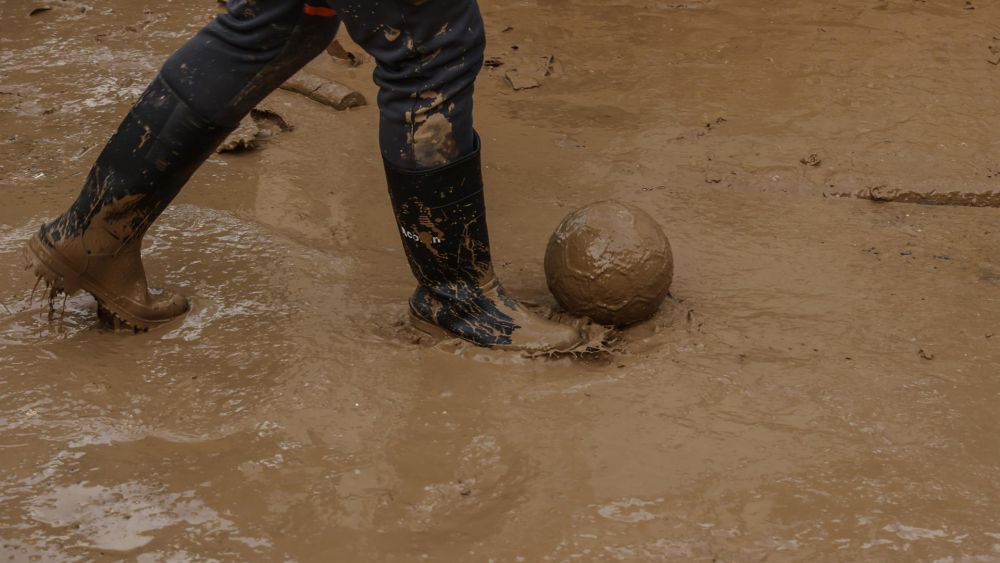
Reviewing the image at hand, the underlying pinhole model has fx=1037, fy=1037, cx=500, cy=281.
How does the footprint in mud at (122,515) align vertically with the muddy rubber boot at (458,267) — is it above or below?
below

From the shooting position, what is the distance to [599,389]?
8.42 ft

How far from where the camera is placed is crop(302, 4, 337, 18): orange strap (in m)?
2.48

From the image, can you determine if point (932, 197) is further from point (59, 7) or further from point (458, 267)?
point (59, 7)

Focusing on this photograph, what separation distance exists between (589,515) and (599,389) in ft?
1.60

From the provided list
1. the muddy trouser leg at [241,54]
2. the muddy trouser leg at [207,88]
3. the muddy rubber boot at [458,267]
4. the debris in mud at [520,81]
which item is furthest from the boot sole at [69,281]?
the debris in mud at [520,81]

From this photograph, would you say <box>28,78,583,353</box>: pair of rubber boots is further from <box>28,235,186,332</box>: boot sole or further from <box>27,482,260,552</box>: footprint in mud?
<box>27,482,260,552</box>: footprint in mud

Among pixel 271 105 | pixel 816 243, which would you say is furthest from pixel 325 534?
pixel 271 105

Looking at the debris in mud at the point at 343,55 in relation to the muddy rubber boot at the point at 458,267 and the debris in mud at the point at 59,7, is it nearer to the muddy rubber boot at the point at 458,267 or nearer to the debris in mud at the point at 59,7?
the debris in mud at the point at 59,7

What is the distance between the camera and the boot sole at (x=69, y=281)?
2682 millimetres

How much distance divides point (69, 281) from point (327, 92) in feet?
5.90

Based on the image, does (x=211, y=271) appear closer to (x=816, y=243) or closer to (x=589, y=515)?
(x=589, y=515)

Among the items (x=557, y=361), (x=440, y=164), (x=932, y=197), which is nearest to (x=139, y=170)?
(x=440, y=164)

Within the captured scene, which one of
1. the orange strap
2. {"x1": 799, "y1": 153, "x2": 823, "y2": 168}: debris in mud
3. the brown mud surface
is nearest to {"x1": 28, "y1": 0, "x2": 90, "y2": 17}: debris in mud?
the brown mud surface

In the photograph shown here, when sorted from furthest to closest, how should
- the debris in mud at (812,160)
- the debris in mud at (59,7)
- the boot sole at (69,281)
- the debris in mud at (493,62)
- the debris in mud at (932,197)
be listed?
the debris in mud at (59,7) → the debris in mud at (493,62) → the debris in mud at (812,160) → the debris in mud at (932,197) → the boot sole at (69,281)
